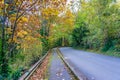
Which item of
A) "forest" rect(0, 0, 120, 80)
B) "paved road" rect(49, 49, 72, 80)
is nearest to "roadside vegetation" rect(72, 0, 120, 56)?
"forest" rect(0, 0, 120, 80)

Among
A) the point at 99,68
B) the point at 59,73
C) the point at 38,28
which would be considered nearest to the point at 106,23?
the point at 38,28

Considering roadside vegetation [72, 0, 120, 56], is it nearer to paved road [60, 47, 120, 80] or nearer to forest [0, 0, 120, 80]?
forest [0, 0, 120, 80]

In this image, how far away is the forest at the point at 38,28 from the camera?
14.7m

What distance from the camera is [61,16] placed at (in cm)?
5191

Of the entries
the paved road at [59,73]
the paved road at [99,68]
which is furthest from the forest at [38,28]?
the paved road at [99,68]

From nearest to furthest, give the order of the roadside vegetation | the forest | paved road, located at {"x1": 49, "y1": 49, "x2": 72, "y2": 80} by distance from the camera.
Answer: paved road, located at {"x1": 49, "y1": 49, "x2": 72, "y2": 80}, the forest, the roadside vegetation

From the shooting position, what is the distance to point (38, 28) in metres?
33.3

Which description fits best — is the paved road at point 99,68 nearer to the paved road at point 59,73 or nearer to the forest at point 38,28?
the paved road at point 59,73

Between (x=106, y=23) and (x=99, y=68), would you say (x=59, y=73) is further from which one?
(x=106, y=23)

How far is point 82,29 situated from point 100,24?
83.5ft

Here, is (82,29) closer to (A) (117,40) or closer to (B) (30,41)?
(A) (117,40)

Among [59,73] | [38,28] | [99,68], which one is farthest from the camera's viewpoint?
[38,28]

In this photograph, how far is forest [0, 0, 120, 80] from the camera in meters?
14.7

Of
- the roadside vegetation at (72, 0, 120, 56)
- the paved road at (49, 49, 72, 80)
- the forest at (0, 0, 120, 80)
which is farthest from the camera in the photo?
the roadside vegetation at (72, 0, 120, 56)
